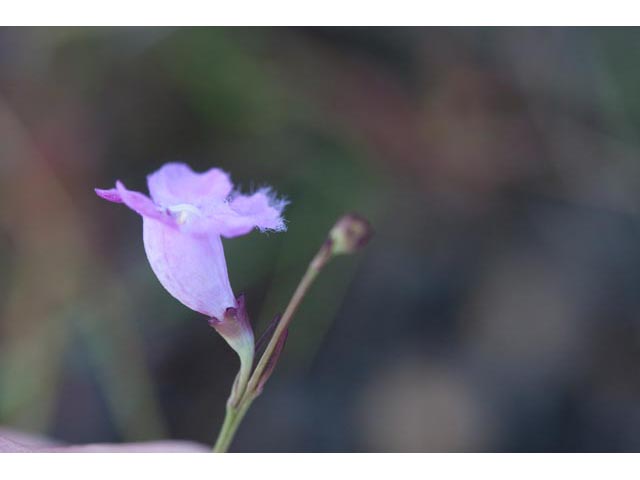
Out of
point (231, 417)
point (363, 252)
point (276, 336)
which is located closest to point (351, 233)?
point (276, 336)

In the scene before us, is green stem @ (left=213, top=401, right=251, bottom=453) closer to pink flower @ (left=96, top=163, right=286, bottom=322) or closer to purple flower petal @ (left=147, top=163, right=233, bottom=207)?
pink flower @ (left=96, top=163, right=286, bottom=322)

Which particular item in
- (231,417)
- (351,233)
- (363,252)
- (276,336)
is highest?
(351,233)

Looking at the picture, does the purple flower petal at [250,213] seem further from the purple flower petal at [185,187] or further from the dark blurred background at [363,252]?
the dark blurred background at [363,252]

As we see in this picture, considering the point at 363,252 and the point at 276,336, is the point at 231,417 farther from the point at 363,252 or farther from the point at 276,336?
the point at 363,252

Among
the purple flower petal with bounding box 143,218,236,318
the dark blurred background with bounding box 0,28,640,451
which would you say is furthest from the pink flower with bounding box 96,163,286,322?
the dark blurred background with bounding box 0,28,640,451

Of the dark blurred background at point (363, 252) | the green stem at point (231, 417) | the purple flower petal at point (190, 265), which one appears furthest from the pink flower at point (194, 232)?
the dark blurred background at point (363, 252)

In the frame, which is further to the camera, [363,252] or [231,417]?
[363,252]
